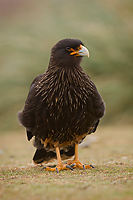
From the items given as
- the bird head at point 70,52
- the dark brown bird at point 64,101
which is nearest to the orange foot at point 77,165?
the dark brown bird at point 64,101

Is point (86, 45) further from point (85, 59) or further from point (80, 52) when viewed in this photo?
point (80, 52)

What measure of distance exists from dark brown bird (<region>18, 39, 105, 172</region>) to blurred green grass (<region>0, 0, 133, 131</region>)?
341 inches

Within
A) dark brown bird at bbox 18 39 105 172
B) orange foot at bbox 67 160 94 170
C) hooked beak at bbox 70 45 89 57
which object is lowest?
orange foot at bbox 67 160 94 170

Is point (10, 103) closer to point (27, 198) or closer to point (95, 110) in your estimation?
point (95, 110)

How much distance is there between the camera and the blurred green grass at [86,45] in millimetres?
14688

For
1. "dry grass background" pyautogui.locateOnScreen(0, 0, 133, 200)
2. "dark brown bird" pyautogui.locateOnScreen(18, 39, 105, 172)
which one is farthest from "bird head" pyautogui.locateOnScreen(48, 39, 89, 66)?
"dry grass background" pyautogui.locateOnScreen(0, 0, 133, 200)

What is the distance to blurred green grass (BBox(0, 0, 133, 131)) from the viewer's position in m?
14.7

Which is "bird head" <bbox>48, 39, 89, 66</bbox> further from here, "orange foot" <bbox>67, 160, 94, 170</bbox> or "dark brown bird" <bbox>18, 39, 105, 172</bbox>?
"orange foot" <bbox>67, 160, 94, 170</bbox>

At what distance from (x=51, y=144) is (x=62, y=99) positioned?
36.0 inches

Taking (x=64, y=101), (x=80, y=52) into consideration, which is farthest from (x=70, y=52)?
(x=64, y=101)

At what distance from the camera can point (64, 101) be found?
461 centimetres

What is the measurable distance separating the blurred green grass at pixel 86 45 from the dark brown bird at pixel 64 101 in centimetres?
866

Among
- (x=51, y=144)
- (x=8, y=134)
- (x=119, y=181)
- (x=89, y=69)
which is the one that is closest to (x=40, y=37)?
(x=89, y=69)

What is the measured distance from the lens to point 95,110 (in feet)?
16.1
